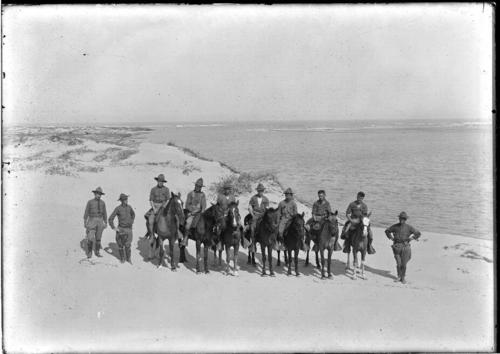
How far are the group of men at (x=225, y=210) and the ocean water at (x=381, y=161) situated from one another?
3.30 m

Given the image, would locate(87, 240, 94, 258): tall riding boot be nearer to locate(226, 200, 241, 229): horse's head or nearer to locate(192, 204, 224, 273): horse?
locate(192, 204, 224, 273): horse

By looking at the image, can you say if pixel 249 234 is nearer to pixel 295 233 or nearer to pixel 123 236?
pixel 295 233

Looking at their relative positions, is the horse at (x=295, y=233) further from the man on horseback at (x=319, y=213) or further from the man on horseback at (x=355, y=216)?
the man on horseback at (x=355, y=216)

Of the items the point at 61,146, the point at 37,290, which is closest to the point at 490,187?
the point at 37,290

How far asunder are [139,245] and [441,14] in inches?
459

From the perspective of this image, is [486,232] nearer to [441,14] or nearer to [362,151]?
[441,14]

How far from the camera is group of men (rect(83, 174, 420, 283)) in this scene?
38.8 feet

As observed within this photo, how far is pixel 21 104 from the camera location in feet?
41.7

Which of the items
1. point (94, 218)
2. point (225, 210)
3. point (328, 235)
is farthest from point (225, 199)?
point (94, 218)

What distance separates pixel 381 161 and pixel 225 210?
11426 mm

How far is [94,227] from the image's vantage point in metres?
12.2

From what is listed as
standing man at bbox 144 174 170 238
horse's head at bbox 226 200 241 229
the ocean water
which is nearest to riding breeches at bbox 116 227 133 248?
standing man at bbox 144 174 170 238

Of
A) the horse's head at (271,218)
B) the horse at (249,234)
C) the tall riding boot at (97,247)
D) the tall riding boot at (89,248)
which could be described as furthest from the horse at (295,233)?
the tall riding boot at (89,248)

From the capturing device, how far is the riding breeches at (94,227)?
480 inches
